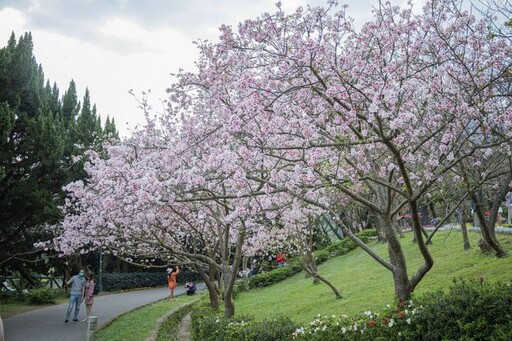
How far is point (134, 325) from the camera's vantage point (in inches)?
506

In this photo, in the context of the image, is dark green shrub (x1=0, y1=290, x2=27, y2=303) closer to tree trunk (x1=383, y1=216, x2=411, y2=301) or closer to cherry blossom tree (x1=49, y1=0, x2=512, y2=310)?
cherry blossom tree (x1=49, y1=0, x2=512, y2=310)

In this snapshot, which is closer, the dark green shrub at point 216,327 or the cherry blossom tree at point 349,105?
the cherry blossom tree at point 349,105

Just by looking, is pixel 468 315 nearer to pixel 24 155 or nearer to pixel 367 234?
pixel 24 155

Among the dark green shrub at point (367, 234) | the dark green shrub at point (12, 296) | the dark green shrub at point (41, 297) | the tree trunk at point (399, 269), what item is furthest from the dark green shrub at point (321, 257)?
the tree trunk at point (399, 269)

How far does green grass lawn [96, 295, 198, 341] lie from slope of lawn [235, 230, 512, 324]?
108 inches

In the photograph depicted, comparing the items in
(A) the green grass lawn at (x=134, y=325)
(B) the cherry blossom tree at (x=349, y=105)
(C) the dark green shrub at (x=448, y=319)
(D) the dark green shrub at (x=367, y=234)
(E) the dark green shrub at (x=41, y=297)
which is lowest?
(A) the green grass lawn at (x=134, y=325)

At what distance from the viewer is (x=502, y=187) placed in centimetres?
1060

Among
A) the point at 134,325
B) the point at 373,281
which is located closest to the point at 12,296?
the point at 134,325

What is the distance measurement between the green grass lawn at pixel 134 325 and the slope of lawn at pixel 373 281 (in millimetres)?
2746

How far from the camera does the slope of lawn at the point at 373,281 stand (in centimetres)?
1023

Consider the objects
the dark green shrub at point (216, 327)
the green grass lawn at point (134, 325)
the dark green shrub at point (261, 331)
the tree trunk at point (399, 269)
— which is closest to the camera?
the tree trunk at point (399, 269)

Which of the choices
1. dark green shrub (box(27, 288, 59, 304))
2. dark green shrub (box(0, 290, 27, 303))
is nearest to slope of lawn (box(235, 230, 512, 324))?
dark green shrub (box(27, 288, 59, 304))

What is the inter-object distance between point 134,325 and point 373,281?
23.4ft

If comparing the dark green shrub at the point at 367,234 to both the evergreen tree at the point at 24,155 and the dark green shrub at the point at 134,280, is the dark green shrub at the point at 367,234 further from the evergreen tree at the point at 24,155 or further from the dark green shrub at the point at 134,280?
the evergreen tree at the point at 24,155
